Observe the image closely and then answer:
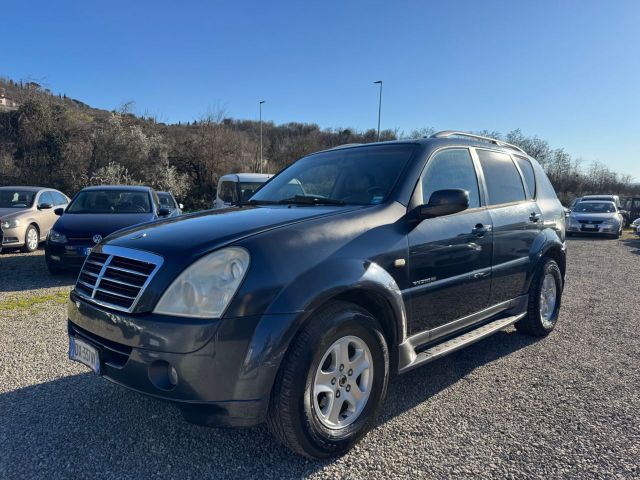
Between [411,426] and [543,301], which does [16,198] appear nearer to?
[411,426]

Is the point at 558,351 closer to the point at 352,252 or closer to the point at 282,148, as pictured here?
the point at 352,252

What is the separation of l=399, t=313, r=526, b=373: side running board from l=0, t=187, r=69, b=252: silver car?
957cm

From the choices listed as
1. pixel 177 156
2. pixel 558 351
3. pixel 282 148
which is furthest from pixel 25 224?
pixel 282 148

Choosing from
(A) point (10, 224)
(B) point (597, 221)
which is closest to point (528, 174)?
(A) point (10, 224)

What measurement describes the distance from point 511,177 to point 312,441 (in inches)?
125

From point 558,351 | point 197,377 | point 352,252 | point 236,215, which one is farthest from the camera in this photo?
point 558,351

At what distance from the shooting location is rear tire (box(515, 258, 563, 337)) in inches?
170

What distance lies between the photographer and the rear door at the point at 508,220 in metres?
3.71

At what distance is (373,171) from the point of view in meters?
3.30

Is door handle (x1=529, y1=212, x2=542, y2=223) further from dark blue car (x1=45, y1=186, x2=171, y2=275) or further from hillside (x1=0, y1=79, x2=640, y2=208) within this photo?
hillside (x1=0, y1=79, x2=640, y2=208)

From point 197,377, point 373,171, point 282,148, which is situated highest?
point 282,148

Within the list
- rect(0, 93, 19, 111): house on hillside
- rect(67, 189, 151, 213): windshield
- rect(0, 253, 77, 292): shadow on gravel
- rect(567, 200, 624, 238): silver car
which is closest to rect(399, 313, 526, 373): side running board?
rect(0, 253, 77, 292): shadow on gravel

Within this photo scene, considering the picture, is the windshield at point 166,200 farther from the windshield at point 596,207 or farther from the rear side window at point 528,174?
the windshield at point 596,207

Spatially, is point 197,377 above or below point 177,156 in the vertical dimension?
below
